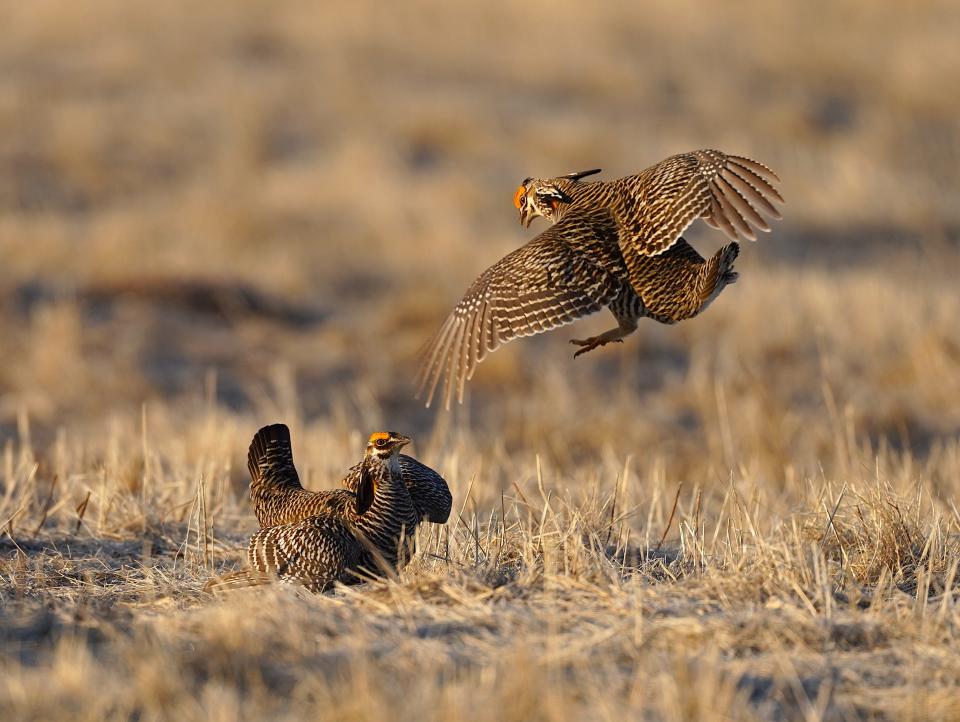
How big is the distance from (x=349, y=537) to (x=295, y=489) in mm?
755

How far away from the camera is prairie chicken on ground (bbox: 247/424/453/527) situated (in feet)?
15.7

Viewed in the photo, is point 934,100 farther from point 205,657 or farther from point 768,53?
point 205,657

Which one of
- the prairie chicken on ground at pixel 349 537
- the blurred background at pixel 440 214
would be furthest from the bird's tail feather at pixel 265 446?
the blurred background at pixel 440 214

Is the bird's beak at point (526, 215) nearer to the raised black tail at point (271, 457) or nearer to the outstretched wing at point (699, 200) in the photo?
the outstretched wing at point (699, 200)

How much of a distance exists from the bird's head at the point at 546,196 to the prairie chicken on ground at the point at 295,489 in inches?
61.0

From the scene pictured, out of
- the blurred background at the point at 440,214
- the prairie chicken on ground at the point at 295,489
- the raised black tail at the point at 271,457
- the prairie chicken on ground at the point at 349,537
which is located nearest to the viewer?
the prairie chicken on ground at the point at 349,537

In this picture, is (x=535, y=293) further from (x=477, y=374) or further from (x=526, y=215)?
(x=477, y=374)

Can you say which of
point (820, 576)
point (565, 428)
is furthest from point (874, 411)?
point (820, 576)

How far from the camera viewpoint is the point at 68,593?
14.6ft

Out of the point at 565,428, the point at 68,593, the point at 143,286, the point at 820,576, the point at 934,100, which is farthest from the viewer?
the point at 934,100

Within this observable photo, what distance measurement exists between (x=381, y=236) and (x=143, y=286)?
2.72 metres

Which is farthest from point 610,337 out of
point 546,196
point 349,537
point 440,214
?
point 440,214

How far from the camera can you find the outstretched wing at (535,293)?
17.5ft

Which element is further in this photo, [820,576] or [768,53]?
[768,53]
